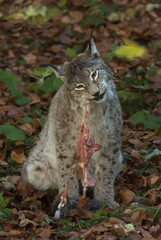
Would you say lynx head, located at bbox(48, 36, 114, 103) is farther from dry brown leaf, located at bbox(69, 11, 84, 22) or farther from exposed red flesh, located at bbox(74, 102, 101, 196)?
dry brown leaf, located at bbox(69, 11, 84, 22)

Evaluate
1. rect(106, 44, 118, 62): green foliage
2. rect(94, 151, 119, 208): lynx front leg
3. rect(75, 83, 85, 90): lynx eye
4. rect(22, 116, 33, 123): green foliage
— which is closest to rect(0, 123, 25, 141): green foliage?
rect(22, 116, 33, 123): green foliage

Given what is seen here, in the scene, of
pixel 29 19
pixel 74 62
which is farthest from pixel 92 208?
pixel 29 19

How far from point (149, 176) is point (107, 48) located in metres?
4.17

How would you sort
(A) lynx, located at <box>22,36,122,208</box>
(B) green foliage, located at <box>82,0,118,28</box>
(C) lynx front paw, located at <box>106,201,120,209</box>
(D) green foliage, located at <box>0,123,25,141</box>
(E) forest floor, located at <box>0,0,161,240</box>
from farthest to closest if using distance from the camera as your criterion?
(B) green foliage, located at <box>82,0,118,28</box> → (D) green foliage, located at <box>0,123,25,141</box> → (C) lynx front paw, located at <box>106,201,120,209</box> → (A) lynx, located at <box>22,36,122,208</box> → (E) forest floor, located at <box>0,0,161,240</box>

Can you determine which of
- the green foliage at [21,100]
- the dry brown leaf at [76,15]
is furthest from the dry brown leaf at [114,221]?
the dry brown leaf at [76,15]

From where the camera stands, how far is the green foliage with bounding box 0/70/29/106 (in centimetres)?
800

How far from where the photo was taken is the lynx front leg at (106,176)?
5.41 meters

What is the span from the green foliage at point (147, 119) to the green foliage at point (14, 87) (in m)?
2.11

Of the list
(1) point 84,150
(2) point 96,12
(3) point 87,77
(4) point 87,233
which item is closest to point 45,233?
(4) point 87,233

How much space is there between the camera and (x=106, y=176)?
549 centimetres

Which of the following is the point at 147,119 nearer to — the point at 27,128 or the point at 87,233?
the point at 27,128

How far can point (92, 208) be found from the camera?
528 cm

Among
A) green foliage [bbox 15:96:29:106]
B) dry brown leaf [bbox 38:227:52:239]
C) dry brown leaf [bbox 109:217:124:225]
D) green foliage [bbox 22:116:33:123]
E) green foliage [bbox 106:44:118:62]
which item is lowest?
dry brown leaf [bbox 38:227:52:239]

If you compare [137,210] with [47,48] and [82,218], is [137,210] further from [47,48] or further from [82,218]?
[47,48]
